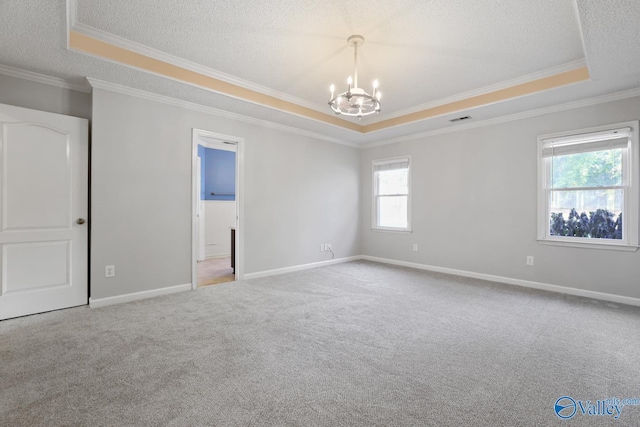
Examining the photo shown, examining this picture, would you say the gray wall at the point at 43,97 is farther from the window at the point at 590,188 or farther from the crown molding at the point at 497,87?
the window at the point at 590,188

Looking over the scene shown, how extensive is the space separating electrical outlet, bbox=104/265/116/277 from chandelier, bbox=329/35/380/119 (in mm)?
3082

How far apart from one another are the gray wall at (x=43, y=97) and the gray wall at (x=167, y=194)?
1.22ft

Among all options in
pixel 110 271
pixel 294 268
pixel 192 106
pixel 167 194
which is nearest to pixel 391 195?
pixel 294 268

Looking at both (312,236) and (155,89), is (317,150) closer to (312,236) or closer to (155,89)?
(312,236)

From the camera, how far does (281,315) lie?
10.2ft

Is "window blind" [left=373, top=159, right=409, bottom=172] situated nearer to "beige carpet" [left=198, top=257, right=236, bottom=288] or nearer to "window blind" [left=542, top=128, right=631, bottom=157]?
"window blind" [left=542, top=128, right=631, bottom=157]

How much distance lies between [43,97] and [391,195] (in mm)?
5339

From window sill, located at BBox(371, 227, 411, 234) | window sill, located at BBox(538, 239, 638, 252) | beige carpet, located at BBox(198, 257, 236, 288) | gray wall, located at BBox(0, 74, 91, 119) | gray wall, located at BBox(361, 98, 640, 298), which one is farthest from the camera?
window sill, located at BBox(371, 227, 411, 234)

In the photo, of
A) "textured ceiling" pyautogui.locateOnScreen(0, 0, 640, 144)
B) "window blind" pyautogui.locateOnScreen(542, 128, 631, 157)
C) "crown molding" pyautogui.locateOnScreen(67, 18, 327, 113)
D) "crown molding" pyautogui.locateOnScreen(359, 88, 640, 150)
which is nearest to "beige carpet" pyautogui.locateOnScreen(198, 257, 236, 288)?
"textured ceiling" pyautogui.locateOnScreen(0, 0, 640, 144)

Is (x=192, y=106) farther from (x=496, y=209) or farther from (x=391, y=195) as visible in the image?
(x=496, y=209)

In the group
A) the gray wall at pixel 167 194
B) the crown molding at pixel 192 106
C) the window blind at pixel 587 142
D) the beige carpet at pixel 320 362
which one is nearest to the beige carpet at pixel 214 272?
the gray wall at pixel 167 194

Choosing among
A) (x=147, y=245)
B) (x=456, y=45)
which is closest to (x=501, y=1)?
(x=456, y=45)

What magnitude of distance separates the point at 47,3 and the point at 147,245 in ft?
8.10

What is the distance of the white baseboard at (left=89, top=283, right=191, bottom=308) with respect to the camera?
3328 mm
